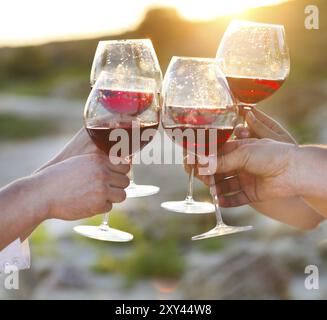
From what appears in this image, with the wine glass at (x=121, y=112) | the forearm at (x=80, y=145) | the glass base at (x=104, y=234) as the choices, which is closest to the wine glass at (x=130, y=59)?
the wine glass at (x=121, y=112)

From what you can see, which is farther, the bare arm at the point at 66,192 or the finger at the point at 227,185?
the finger at the point at 227,185

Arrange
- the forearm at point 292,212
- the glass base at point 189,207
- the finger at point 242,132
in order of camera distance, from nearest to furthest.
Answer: the glass base at point 189,207, the finger at point 242,132, the forearm at point 292,212

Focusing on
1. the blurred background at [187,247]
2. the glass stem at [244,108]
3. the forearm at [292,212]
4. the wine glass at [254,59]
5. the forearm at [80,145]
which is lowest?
the blurred background at [187,247]

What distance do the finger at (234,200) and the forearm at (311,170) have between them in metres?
0.20

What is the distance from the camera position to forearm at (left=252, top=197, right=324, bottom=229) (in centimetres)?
269

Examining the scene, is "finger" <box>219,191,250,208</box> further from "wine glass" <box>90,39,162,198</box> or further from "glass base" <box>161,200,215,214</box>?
"wine glass" <box>90,39,162,198</box>

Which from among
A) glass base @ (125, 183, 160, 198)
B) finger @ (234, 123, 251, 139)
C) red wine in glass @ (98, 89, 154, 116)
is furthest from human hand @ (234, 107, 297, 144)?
red wine in glass @ (98, 89, 154, 116)

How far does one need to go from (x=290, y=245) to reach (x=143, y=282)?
1182 millimetres

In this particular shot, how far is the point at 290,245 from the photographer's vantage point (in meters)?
6.12

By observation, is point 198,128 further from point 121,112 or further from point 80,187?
point 80,187

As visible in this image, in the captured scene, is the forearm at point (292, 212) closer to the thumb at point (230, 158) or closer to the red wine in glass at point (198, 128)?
the thumb at point (230, 158)

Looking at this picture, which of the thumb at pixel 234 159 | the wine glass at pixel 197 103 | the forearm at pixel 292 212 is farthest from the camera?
the forearm at pixel 292 212

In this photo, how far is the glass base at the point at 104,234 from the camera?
7.76ft
